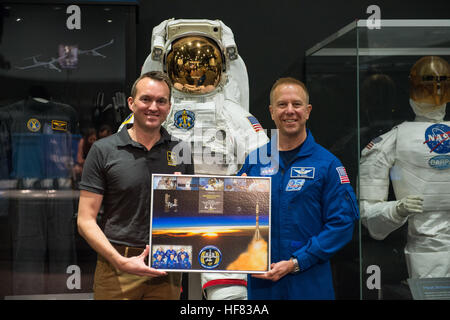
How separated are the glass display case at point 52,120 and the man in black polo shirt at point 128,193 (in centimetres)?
126

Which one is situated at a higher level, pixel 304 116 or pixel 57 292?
pixel 304 116

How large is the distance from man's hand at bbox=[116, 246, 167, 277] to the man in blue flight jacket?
426 millimetres

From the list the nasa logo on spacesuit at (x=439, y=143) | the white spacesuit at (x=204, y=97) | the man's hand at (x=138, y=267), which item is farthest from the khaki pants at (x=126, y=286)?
Result: the nasa logo on spacesuit at (x=439, y=143)

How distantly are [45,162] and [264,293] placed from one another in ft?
6.20

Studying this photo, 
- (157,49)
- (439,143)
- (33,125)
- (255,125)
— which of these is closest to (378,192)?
(439,143)

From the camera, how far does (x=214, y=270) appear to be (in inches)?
68.1

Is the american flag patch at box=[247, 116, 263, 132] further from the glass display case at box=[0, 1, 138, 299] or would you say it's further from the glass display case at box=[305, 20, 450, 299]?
the glass display case at box=[0, 1, 138, 299]

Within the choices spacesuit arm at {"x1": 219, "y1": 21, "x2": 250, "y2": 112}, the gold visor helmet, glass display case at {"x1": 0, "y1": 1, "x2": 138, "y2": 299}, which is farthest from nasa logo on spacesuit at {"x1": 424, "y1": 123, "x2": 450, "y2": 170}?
glass display case at {"x1": 0, "y1": 1, "x2": 138, "y2": 299}

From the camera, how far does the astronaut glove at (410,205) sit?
2654 mm

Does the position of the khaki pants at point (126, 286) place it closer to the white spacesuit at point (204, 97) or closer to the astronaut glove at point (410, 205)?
the white spacesuit at point (204, 97)

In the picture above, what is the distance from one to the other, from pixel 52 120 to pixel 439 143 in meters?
2.40

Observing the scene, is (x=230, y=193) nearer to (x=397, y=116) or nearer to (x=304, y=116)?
(x=304, y=116)

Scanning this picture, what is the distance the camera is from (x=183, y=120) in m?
2.72
